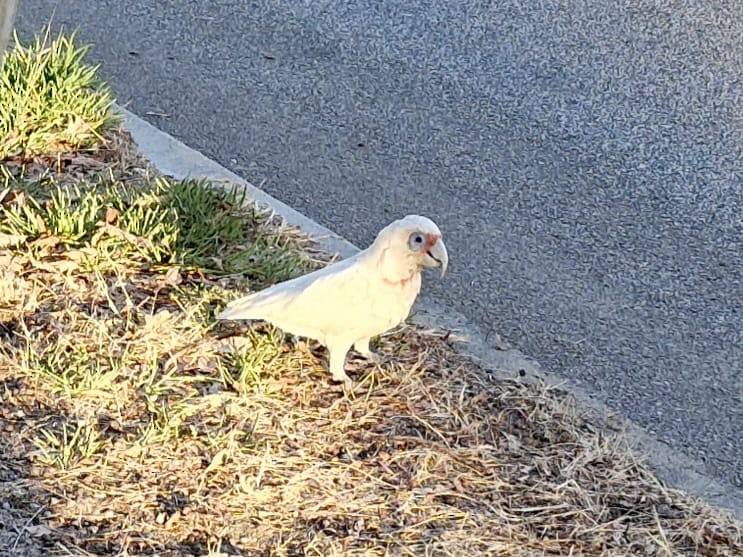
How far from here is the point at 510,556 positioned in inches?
123

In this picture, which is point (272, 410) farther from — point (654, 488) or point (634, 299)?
point (634, 299)

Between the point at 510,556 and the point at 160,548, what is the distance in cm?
92

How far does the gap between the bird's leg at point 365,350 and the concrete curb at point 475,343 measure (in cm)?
36

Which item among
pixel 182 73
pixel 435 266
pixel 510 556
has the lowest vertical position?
pixel 510 556

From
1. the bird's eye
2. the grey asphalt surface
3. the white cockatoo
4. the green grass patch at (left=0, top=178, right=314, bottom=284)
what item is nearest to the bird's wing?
the white cockatoo

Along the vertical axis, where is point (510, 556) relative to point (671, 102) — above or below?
below

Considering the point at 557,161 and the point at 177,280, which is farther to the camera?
the point at 557,161

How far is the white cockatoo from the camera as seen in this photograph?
136 inches

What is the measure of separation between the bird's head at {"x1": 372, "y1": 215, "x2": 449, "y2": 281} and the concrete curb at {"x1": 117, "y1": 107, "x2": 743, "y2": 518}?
2.12 ft

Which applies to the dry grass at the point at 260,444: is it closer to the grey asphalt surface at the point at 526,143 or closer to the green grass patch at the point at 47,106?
the grey asphalt surface at the point at 526,143

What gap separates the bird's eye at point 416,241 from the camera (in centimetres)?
343

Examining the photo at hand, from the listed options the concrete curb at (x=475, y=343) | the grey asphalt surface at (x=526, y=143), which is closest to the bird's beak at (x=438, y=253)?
the concrete curb at (x=475, y=343)

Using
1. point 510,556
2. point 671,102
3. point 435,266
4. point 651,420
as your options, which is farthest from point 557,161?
point 510,556

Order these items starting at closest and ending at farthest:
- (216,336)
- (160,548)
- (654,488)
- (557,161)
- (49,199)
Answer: (160,548) → (654,488) → (216,336) → (49,199) → (557,161)
